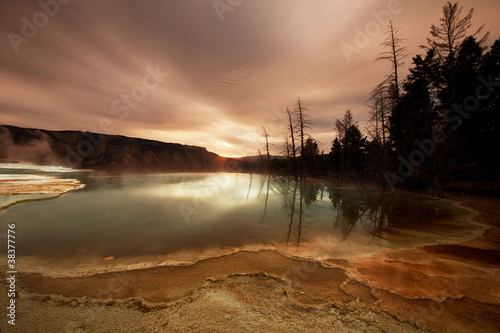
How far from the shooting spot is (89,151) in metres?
81.7

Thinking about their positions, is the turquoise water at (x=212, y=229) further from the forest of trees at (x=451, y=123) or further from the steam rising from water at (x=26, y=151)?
the steam rising from water at (x=26, y=151)

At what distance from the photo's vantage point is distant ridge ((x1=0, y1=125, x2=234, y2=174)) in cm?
7369

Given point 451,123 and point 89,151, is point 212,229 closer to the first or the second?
point 451,123

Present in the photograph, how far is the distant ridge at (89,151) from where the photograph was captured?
73688mm

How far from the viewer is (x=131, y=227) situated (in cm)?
743

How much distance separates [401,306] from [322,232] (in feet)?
13.9

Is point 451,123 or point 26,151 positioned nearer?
point 451,123

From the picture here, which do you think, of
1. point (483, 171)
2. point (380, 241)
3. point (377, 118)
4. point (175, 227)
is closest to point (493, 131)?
point (483, 171)

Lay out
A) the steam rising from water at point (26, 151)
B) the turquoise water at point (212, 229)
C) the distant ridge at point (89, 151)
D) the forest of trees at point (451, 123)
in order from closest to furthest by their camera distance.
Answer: the turquoise water at point (212, 229), the forest of trees at point (451, 123), the steam rising from water at point (26, 151), the distant ridge at point (89, 151)

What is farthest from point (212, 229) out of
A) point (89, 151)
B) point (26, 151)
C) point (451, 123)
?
point (26, 151)

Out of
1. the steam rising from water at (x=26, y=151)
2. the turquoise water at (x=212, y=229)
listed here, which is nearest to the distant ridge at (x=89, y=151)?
the steam rising from water at (x=26, y=151)

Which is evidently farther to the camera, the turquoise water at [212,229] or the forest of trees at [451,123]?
the forest of trees at [451,123]

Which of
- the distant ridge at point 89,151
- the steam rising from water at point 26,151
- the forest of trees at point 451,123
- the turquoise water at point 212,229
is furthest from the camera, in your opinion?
the distant ridge at point 89,151

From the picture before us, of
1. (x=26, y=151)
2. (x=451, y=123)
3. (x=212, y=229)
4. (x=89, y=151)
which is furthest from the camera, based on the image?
(x=89, y=151)
